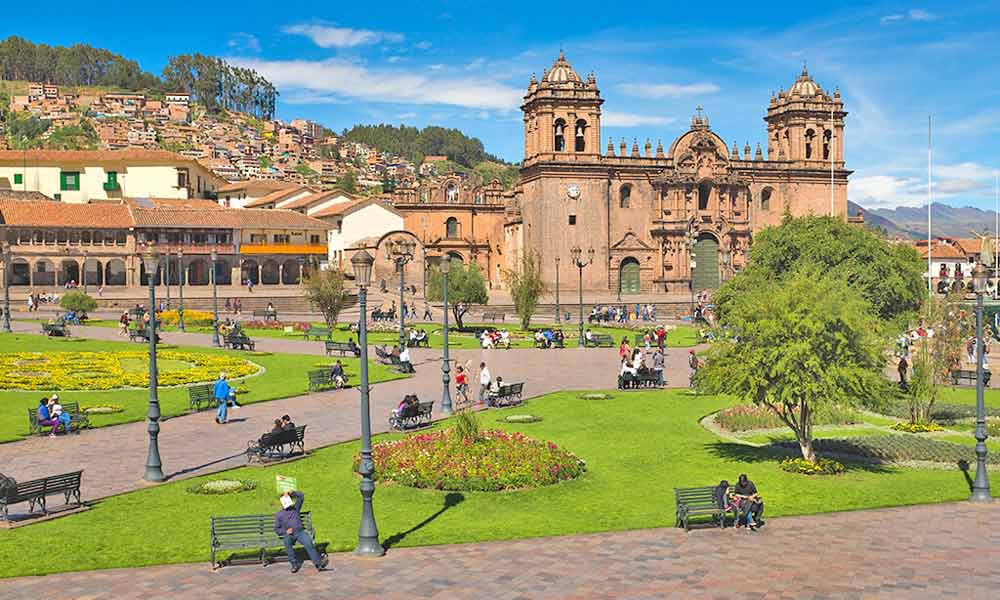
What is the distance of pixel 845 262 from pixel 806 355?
29.3 m

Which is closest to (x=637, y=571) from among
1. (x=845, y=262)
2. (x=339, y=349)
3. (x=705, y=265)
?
(x=339, y=349)

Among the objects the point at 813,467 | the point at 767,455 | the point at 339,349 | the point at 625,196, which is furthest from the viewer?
the point at 625,196

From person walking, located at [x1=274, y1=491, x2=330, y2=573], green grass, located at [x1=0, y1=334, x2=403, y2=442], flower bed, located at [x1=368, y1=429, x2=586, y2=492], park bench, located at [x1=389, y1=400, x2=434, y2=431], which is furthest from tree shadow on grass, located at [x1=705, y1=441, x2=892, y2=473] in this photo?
green grass, located at [x1=0, y1=334, x2=403, y2=442]

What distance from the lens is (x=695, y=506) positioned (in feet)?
52.0

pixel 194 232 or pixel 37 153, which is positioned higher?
pixel 37 153

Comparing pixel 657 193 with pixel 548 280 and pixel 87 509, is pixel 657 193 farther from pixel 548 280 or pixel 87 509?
pixel 87 509

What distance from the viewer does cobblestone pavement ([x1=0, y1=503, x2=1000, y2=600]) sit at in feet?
41.2

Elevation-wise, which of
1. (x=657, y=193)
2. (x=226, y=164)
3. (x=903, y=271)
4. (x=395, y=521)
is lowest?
(x=395, y=521)

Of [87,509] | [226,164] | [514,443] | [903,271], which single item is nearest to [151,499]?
[87,509]

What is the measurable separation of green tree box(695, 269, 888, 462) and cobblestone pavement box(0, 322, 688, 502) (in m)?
9.08

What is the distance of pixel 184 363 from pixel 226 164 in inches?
4866

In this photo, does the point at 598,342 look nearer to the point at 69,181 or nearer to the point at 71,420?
the point at 71,420

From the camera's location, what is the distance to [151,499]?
1745cm

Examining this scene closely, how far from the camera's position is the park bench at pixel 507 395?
2805 centimetres
